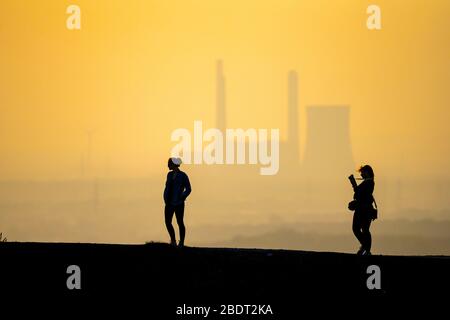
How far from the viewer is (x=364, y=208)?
23.7m

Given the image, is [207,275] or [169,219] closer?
[207,275]

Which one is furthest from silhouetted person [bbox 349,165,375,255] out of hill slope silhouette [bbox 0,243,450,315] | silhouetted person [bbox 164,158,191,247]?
silhouetted person [bbox 164,158,191,247]

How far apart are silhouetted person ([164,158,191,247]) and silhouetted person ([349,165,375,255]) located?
3357mm

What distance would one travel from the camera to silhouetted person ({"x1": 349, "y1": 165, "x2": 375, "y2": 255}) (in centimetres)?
2362

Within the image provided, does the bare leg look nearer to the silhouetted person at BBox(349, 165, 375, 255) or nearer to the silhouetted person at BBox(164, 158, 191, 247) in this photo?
the silhouetted person at BBox(164, 158, 191, 247)

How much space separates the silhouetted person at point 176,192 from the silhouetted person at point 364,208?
132 inches

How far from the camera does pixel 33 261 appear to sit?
20469 mm

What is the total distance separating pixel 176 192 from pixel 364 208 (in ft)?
12.2

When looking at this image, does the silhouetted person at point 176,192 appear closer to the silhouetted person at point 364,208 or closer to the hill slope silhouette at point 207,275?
the hill slope silhouette at point 207,275

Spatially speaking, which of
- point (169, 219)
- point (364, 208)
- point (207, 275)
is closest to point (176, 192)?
point (169, 219)

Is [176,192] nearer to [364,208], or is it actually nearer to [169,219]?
[169,219]

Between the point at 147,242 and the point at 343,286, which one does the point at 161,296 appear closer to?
the point at 343,286
